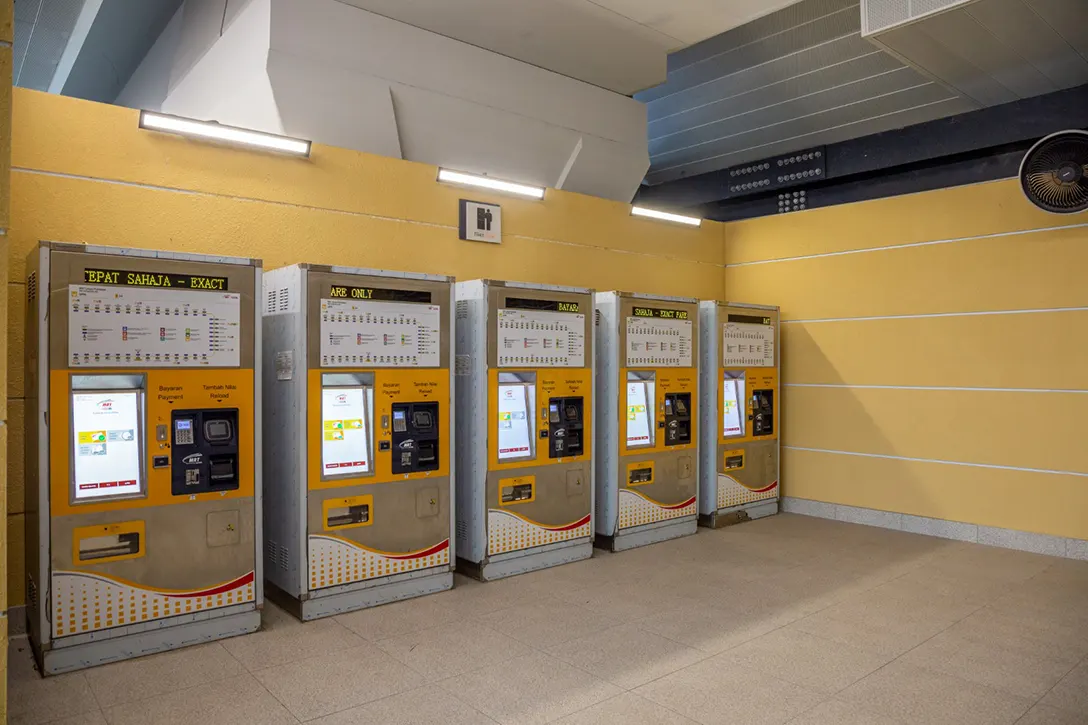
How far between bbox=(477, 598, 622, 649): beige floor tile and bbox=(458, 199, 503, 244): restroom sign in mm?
2807

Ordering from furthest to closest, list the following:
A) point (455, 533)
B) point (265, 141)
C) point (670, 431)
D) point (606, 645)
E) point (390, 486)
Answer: point (670, 431)
point (455, 533)
point (265, 141)
point (390, 486)
point (606, 645)

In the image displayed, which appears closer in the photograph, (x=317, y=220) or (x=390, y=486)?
(x=390, y=486)

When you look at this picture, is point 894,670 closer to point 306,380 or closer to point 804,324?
point 306,380

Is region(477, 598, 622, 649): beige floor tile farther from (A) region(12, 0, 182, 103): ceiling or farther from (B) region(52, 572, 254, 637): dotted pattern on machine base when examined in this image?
(A) region(12, 0, 182, 103): ceiling

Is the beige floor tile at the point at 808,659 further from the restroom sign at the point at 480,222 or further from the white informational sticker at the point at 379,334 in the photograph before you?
the restroom sign at the point at 480,222

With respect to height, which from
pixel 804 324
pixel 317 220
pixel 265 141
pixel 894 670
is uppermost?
pixel 265 141

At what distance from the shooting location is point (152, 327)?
138 inches

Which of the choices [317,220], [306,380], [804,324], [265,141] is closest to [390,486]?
[306,380]

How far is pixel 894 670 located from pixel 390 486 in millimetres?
2776

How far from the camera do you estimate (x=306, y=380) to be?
13.0ft

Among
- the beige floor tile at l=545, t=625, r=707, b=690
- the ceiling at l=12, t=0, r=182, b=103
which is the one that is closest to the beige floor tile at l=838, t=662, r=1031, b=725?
the beige floor tile at l=545, t=625, r=707, b=690

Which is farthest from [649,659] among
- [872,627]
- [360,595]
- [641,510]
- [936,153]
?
[936,153]

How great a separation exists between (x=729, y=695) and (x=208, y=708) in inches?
85.6

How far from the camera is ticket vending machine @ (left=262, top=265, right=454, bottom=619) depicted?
13.0 feet
